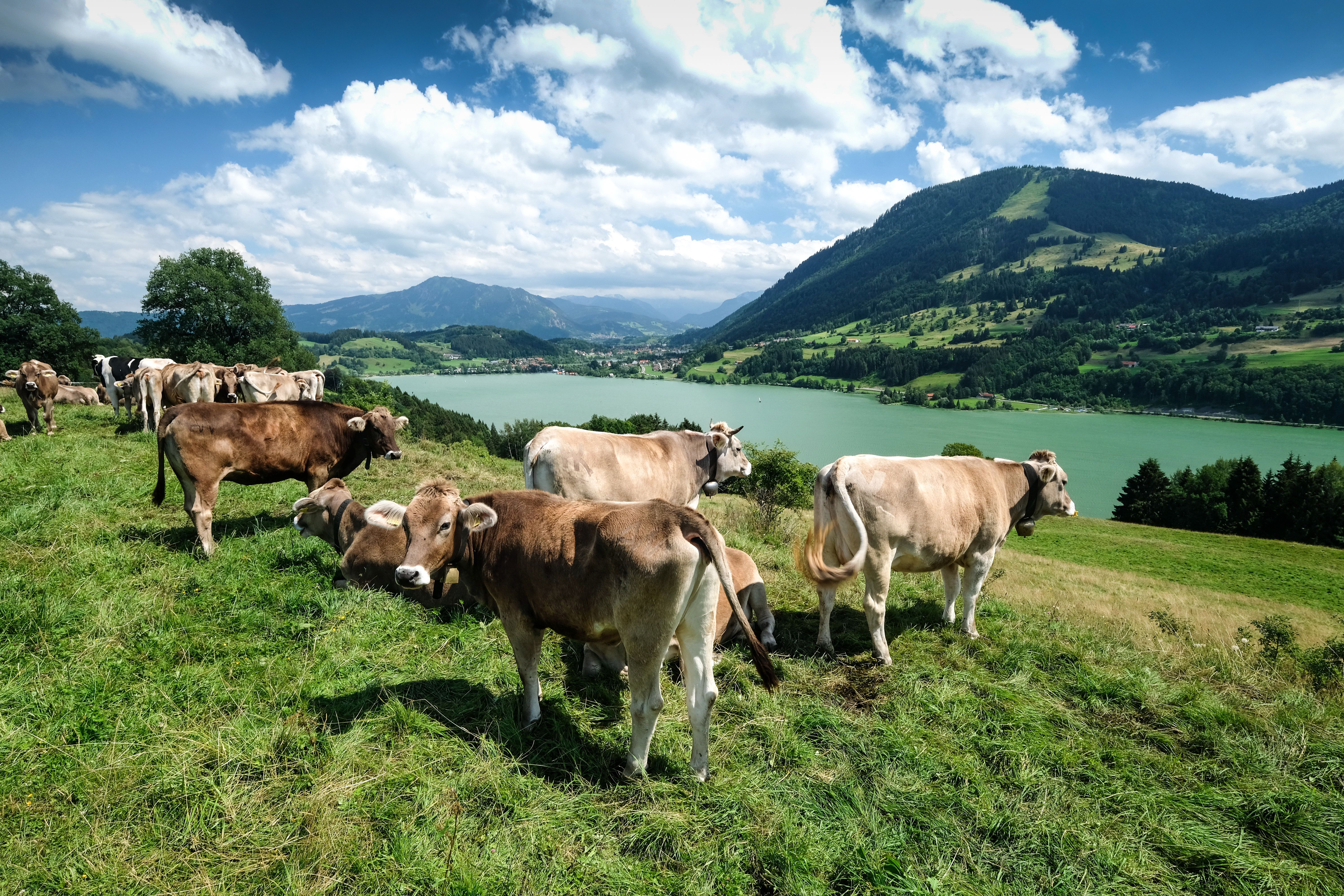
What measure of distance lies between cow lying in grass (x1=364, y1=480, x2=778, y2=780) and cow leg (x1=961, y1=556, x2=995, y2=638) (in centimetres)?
438

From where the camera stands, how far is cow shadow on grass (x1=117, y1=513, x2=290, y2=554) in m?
6.66

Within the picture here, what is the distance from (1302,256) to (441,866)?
268790mm

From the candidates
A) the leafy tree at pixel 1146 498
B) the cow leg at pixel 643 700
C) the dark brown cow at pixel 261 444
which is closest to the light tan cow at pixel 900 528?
the cow leg at pixel 643 700

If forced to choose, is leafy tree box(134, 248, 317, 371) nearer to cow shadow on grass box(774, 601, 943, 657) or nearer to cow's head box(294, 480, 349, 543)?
cow's head box(294, 480, 349, 543)

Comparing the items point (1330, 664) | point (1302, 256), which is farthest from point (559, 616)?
point (1302, 256)

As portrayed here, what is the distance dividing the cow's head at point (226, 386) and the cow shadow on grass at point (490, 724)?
45.2 feet

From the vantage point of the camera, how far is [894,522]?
6223 millimetres

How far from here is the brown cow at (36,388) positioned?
12570 millimetres

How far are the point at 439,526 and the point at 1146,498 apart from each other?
2658 inches

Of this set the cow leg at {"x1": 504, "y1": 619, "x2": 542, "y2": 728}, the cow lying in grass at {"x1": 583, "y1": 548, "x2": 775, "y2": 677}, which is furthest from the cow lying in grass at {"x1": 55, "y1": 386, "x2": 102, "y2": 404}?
the cow lying in grass at {"x1": 583, "y1": 548, "x2": 775, "y2": 677}

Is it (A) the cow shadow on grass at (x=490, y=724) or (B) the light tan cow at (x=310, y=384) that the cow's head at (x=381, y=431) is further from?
(B) the light tan cow at (x=310, y=384)

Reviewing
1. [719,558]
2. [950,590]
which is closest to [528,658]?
[719,558]

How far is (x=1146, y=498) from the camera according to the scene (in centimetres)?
5241

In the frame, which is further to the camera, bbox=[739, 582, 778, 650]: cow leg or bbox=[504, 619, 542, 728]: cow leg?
bbox=[739, 582, 778, 650]: cow leg
